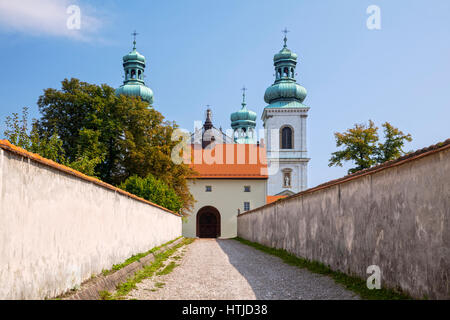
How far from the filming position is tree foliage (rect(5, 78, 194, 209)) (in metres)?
33.1

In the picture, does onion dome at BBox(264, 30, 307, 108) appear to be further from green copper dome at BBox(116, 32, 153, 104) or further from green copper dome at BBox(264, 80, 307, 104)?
green copper dome at BBox(116, 32, 153, 104)

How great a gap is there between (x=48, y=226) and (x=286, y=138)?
60.0 metres

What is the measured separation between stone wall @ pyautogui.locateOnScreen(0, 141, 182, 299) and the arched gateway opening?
38538 mm

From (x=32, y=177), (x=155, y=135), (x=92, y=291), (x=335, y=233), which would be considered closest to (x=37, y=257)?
(x=32, y=177)

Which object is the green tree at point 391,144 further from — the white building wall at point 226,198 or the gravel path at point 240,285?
the gravel path at point 240,285

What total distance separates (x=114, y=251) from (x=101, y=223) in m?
1.30

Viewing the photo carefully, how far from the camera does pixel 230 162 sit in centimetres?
5044

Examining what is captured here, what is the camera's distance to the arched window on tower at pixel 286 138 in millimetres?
64375

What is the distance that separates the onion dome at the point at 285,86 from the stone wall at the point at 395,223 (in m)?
55.2

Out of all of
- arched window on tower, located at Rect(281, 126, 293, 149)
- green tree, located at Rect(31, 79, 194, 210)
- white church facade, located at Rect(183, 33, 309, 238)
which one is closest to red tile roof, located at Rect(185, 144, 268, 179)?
white church facade, located at Rect(183, 33, 309, 238)

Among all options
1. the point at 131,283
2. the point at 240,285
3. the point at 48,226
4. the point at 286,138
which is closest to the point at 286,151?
the point at 286,138

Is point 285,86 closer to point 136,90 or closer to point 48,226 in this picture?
point 136,90

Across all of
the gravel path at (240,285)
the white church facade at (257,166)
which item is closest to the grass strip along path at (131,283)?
the gravel path at (240,285)

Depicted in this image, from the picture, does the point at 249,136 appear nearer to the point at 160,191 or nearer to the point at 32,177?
the point at 160,191
